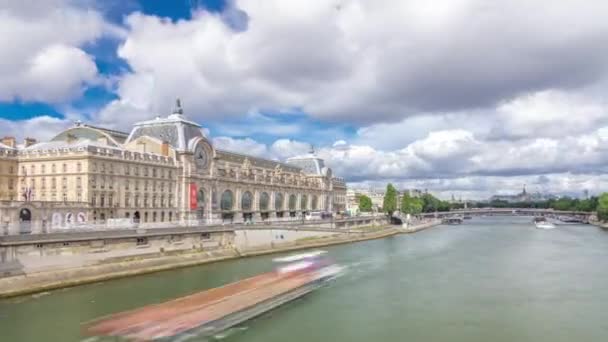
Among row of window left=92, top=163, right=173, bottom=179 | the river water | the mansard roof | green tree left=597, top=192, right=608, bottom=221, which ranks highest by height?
the mansard roof

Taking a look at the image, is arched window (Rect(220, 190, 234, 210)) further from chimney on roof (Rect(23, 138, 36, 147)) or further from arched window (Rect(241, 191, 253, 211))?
chimney on roof (Rect(23, 138, 36, 147))

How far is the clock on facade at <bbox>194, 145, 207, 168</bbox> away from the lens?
271 ft

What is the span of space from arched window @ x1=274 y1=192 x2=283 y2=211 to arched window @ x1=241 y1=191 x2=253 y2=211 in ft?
34.3

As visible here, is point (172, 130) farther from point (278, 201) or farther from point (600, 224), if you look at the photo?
point (600, 224)

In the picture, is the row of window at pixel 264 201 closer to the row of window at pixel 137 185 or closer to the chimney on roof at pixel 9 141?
the row of window at pixel 137 185

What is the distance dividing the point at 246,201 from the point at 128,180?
1306 inches

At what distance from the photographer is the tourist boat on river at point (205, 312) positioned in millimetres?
23641

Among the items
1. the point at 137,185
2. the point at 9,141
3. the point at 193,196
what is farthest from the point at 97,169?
the point at 193,196

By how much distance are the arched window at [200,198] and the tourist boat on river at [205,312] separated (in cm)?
Answer: 4642

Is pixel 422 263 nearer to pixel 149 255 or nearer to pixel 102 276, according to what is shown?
pixel 149 255

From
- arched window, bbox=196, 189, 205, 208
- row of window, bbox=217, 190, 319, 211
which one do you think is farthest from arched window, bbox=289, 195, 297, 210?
arched window, bbox=196, 189, 205, 208

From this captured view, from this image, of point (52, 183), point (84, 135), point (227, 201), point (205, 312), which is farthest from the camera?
point (227, 201)

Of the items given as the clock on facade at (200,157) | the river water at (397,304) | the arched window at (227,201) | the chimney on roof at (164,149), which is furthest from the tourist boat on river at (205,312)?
the arched window at (227,201)

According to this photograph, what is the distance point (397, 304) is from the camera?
120 feet
